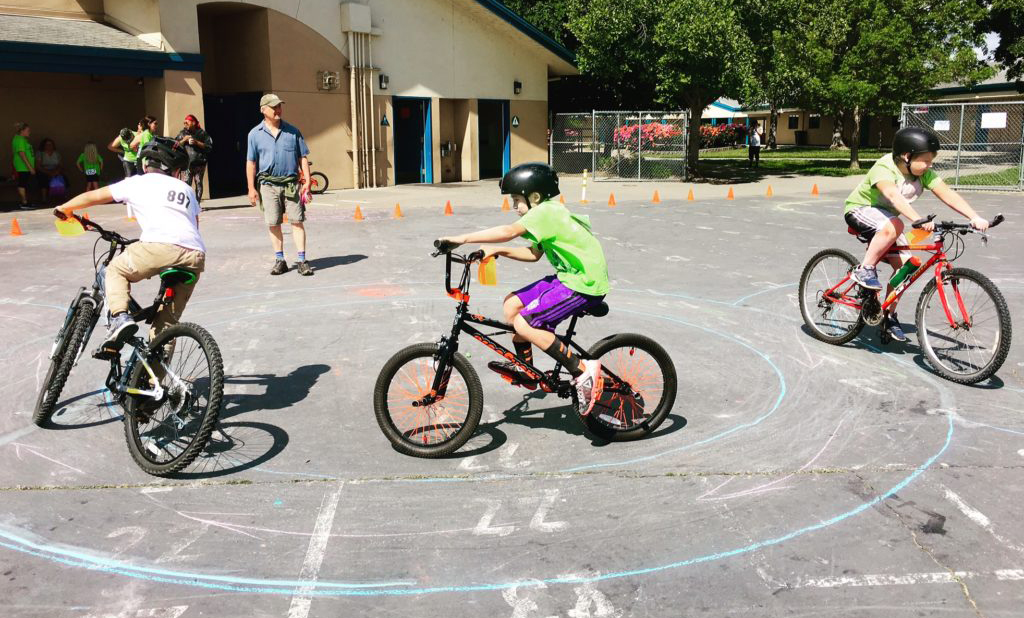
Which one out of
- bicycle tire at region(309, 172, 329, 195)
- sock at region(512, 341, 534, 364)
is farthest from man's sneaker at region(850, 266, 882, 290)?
bicycle tire at region(309, 172, 329, 195)

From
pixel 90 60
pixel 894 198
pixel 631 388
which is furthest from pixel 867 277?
pixel 90 60

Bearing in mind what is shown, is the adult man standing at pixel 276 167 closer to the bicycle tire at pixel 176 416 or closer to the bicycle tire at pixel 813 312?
the bicycle tire at pixel 176 416

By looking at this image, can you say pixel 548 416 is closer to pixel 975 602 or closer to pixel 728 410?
pixel 728 410

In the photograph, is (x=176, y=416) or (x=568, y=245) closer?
(x=176, y=416)

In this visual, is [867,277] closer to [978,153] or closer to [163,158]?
[163,158]

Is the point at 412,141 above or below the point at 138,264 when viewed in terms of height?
above

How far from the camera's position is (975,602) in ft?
11.4

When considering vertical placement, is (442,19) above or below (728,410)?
above

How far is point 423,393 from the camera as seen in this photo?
199 inches

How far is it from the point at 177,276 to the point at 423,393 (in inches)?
68.1

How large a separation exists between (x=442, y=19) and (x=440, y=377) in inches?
969

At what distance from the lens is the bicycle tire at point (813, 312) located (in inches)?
289

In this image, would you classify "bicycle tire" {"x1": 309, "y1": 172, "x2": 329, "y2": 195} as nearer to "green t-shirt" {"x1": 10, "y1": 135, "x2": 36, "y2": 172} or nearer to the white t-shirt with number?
"green t-shirt" {"x1": 10, "y1": 135, "x2": 36, "y2": 172}

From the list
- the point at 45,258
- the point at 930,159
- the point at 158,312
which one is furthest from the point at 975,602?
the point at 45,258
